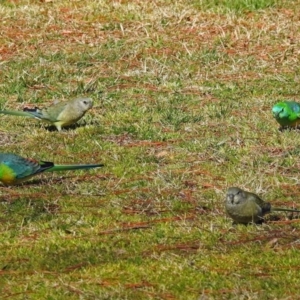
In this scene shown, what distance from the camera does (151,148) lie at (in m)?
8.60

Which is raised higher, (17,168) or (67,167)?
(17,168)

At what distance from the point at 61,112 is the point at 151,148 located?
1019mm

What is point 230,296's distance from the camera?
17.7 ft

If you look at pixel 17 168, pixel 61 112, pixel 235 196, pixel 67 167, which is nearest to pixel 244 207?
pixel 235 196

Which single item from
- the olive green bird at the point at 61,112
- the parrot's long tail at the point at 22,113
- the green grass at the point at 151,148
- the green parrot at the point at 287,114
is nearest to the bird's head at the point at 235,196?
the green grass at the point at 151,148

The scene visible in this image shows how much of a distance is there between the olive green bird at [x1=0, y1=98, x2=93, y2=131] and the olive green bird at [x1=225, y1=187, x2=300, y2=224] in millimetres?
2997

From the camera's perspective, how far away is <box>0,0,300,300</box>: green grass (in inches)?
229

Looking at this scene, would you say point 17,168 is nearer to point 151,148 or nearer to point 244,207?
point 151,148

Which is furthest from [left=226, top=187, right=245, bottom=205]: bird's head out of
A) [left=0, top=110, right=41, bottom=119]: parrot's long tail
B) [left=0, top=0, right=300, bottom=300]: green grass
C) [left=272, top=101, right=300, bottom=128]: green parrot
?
[left=0, top=110, right=41, bottom=119]: parrot's long tail

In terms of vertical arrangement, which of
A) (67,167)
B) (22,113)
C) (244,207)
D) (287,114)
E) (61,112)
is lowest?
(22,113)

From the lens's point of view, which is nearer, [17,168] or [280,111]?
[17,168]

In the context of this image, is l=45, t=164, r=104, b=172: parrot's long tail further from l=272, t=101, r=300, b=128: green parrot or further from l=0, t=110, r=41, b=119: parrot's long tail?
l=272, t=101, r=300, b=128: green parrot

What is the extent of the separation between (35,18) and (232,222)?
24.5 ft

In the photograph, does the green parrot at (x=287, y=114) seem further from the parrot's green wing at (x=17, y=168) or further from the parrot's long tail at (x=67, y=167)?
the parrot's green wing at (x=17, y=168)
